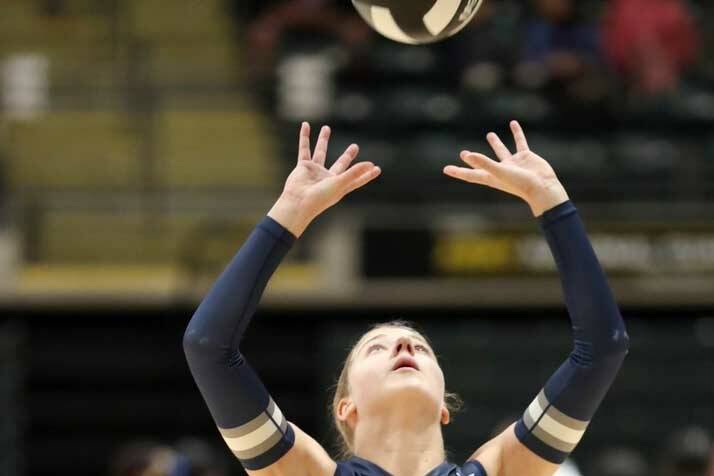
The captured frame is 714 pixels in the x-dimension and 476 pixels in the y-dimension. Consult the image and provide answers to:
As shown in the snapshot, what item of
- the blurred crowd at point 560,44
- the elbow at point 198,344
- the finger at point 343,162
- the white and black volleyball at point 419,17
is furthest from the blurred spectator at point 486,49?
the elbow at point 198,344

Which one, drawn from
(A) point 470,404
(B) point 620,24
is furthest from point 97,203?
Result: (B) point 620,24

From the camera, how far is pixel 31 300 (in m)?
9.75

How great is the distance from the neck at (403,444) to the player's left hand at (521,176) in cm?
58

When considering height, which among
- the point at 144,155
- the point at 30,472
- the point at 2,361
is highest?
the point at 144,155

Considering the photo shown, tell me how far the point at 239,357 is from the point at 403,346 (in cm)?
47

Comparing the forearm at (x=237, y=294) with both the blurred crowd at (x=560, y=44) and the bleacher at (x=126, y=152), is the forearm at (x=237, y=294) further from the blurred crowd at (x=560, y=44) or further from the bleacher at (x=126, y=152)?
the blurred crowd at (x=560, y=44)

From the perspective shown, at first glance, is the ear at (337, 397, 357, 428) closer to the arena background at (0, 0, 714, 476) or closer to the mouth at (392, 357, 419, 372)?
the mouth at (392, 357, 419, 372)

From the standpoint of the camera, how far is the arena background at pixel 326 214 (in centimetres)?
948

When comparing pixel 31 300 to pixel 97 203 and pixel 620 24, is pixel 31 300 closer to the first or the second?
pixel 97 203

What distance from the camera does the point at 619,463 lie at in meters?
9.24

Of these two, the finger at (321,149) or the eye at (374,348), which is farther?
the eye at (374,348)

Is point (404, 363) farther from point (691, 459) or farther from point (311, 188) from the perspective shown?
point (691, 459)

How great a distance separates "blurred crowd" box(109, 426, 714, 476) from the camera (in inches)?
230

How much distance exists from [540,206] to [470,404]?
739 centimetres
